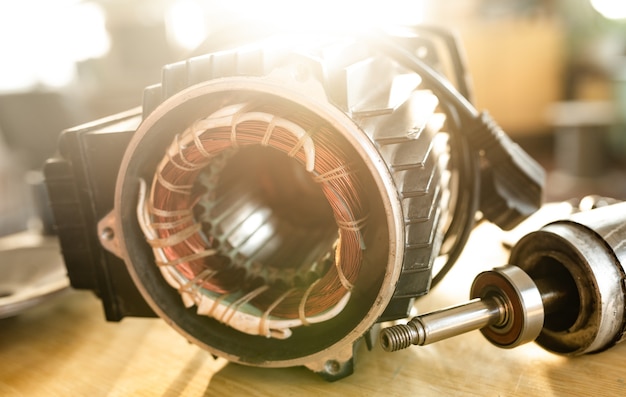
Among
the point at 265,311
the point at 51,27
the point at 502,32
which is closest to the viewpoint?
the point at 265,311

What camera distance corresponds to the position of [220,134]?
0.68 m

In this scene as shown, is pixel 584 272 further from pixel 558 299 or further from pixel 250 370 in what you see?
pixel 250 370

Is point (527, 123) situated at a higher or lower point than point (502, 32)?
lower

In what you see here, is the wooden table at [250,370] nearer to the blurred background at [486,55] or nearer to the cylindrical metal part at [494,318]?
the cylindrical metal part at [494,318]

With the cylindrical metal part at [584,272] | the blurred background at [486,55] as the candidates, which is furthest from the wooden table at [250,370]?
the blurred background at [486,55]

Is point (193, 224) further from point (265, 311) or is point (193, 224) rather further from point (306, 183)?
point (306, 183)

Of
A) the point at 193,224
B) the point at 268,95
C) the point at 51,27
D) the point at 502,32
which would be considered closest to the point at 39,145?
the point at 193,224

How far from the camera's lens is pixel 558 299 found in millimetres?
734

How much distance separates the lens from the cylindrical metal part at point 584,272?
693 mm

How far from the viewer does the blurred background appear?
3.96 m

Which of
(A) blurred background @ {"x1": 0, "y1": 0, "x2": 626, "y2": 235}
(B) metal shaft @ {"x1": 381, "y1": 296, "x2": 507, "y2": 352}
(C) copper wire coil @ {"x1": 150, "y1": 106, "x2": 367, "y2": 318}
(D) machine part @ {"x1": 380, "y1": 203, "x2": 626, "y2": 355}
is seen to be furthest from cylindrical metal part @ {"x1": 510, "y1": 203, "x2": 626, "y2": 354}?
(A) blurred background @ {"x1": 0, "y1": 0, "x2": 626, "y2": 235}

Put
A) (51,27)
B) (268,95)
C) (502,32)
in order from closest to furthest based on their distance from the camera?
1. (268,95)
2. (502,32)
3. (51,27)

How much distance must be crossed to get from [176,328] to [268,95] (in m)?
0.36

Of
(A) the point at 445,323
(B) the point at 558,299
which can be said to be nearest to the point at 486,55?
(B) the point at 558,299
